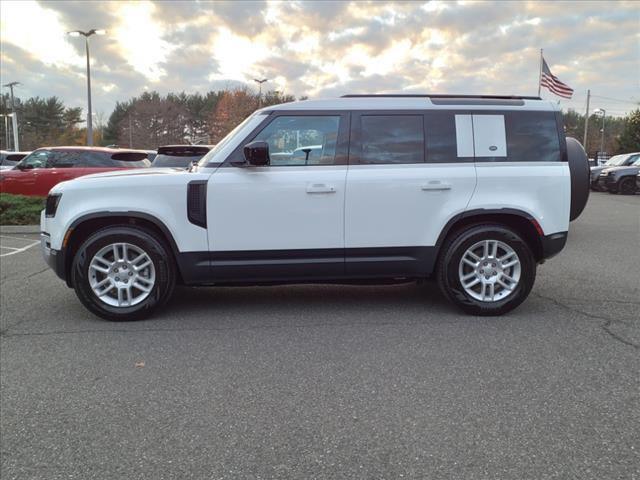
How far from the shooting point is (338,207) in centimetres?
477

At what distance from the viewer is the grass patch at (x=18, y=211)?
10805 millimetres

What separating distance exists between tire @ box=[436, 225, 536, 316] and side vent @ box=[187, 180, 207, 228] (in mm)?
2226

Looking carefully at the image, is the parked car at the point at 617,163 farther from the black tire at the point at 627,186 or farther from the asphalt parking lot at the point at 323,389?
the asphalt parking lot at the point at 323,389

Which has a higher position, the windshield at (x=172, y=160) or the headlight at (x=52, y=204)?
the windshield at (x=172, y=160)

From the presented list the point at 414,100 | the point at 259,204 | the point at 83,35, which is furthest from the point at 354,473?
the point at 83,35

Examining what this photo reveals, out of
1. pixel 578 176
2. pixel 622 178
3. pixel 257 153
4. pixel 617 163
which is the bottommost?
pixel 578 176

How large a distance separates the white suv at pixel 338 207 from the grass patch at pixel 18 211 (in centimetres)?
670

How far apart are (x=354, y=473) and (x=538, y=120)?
12.3 feet

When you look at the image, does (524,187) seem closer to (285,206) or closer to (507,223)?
(507,223)

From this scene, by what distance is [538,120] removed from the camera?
488 centimetres

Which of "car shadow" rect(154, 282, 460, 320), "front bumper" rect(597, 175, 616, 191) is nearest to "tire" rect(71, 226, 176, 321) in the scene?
"car shadow" rect(154, 282, 460, 320)

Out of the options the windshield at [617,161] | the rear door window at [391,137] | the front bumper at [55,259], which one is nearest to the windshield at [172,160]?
the front bumper at [55,259]

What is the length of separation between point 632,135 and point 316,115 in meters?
39.9

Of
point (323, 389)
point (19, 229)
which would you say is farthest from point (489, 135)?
point (19, 229)
